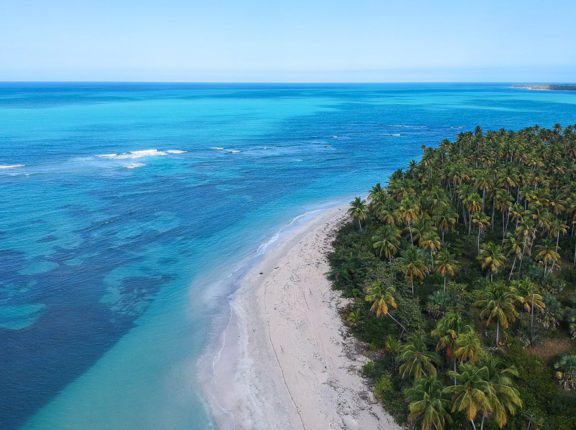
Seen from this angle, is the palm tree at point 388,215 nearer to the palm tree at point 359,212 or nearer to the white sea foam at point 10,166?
the palm tree at point 359,212

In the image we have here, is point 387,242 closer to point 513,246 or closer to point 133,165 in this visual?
point 513,246

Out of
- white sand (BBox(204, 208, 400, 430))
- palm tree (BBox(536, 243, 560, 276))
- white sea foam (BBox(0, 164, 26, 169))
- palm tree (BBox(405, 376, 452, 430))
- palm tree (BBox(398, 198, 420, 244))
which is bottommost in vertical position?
white sand (BBox(204, 208, 400, 430))

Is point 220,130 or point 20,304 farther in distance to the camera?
point 220,130

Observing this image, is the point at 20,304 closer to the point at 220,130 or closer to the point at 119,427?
the point at 119,427

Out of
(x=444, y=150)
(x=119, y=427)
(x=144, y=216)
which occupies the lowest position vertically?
(x=119, y=427)

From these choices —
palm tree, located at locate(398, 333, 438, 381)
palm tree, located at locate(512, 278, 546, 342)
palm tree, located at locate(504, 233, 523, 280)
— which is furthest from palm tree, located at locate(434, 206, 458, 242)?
palm tree, located at locate(398, 333, 438, 381)

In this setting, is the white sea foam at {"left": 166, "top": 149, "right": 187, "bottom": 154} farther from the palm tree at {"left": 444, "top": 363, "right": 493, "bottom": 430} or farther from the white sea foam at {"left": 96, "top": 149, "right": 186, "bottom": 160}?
the palm tree at {"left": 444, "top": 363, "right": 493, "bottom": 430}

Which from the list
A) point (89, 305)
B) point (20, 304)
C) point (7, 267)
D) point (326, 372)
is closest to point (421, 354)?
point (326, 372)

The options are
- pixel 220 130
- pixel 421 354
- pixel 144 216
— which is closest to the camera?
pixel 421 354
